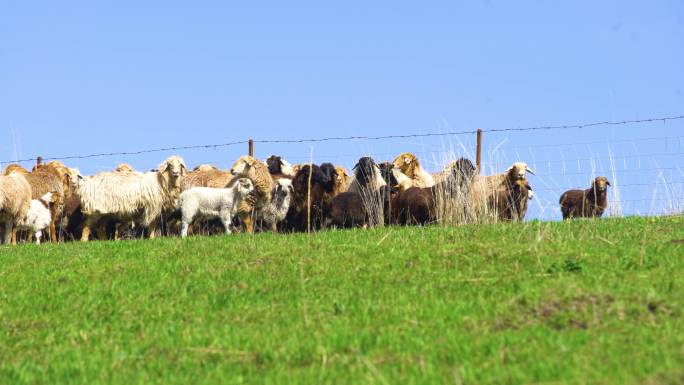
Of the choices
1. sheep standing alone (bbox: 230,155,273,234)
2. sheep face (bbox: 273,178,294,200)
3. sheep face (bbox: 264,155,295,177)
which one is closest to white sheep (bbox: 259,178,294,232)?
sheep face (bbox: 273,178,294,200)

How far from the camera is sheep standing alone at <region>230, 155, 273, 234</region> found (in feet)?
64.6

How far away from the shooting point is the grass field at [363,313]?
634 cm

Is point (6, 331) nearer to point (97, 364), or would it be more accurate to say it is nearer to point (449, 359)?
point (97, 364)

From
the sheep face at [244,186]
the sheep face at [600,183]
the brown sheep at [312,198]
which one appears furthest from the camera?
the sheep face at [600,183]

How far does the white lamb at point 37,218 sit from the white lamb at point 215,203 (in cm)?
255

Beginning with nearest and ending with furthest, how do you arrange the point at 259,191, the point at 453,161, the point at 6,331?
1. the point at 6,331
2. the point at 453,161
3. the point at 259,191

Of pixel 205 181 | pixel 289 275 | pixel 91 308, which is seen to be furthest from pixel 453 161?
pixel 91 308

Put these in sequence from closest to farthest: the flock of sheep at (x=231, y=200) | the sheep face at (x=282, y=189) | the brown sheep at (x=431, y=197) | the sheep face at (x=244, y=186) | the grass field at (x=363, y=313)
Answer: the grass field at (x=363, y=313)
the brown sheep at (x=431, y=197)
the flock of sheep at (x=231, y=200)
the sheep face at (x=244, y=186)
the sheep face at (x=282, y=189)

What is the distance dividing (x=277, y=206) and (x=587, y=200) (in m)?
7.61

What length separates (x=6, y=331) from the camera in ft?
28.3

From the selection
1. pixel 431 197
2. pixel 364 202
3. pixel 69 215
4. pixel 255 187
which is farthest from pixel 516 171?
pixel 69 215

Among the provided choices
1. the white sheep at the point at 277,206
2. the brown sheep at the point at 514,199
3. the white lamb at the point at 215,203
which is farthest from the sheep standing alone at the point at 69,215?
the brown sheep at the point at 514,199

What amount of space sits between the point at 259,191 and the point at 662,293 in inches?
508

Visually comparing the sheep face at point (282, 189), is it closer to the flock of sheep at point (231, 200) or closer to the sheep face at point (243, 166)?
the flock of sheep at point (231, 200)
